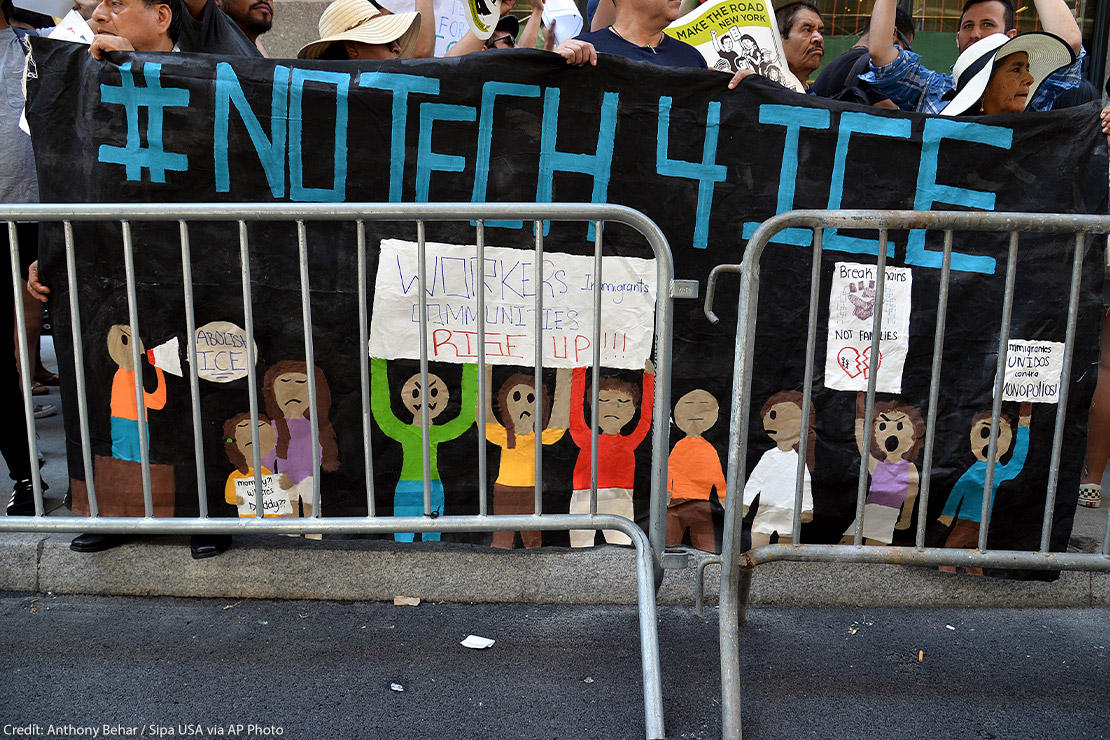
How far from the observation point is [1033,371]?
315 cm

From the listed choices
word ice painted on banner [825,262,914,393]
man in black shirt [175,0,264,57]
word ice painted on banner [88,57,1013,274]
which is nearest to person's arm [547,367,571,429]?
word ice painted on banner [88,57,1013,274]

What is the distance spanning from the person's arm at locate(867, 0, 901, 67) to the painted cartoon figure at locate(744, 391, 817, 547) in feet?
5.80

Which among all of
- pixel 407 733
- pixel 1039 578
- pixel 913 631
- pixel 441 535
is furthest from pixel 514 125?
pixel 1039 578

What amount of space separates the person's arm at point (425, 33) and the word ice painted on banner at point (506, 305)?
1154 millimetres

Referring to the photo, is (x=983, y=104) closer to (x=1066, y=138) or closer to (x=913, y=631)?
(x=1066, y=138)

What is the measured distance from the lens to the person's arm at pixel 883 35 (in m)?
3.69

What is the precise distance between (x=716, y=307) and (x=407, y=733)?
1.89 m

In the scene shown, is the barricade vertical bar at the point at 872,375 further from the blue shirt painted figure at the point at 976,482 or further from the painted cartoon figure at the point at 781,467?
the blue shirt painted figure at the point at 976,482

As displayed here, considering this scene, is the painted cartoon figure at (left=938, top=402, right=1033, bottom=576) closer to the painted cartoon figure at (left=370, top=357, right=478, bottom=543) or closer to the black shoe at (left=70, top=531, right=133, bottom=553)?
the painted cartoon figure at (left=370, top=357, right=478, bottom=543)

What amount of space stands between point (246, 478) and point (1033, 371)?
317cm

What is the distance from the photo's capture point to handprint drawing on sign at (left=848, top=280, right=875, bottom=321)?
311 cm

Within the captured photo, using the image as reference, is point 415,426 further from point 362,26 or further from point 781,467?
point 362,26

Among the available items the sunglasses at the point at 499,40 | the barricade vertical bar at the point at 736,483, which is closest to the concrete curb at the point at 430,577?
the barricade vertical bar at the point at 736,483

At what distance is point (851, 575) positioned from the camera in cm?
316
